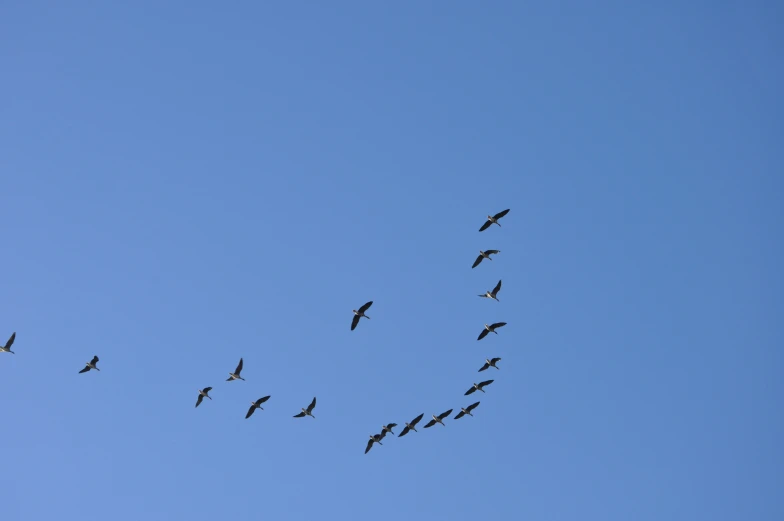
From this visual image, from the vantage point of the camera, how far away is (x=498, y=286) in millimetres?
87750

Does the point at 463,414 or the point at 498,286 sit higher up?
the point at 498,286

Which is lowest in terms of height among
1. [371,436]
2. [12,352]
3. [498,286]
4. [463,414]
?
[12,352]

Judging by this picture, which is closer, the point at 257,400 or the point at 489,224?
the point at 489,224

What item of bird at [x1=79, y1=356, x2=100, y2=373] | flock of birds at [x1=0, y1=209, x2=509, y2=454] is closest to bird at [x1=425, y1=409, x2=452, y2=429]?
flock of birds at [x1=0, y1=209, x2=509, y2=454]

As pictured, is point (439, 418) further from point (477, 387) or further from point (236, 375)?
point (236, 375)

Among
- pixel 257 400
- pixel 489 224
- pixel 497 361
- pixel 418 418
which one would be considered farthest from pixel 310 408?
pixel 489 224

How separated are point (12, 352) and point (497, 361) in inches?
1883

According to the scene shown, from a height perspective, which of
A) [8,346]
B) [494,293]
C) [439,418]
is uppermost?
[494,293]

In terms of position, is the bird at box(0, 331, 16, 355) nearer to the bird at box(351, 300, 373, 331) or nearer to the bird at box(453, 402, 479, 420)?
the bird at box(351, 300, 373, 331)

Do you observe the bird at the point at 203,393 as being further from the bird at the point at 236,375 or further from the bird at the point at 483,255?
the bird at the point at 483,255

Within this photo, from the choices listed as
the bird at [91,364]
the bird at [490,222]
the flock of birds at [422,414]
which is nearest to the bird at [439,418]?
the flock of birds at [422,414]

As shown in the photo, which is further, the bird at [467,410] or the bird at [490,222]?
the bird at [467,410]

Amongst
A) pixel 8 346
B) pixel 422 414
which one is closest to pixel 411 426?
pixel 422 414

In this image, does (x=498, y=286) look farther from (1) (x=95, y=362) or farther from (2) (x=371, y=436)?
(1) (x=95, y=362)
